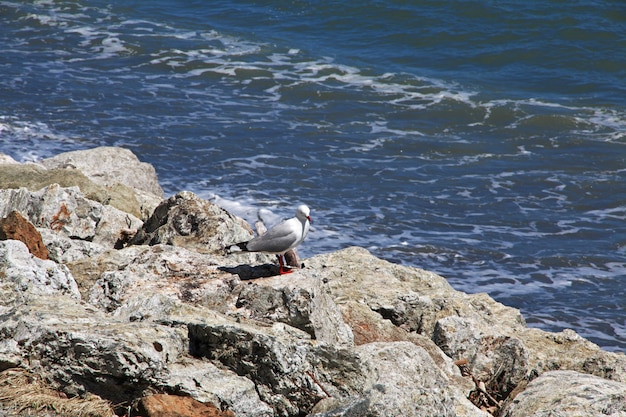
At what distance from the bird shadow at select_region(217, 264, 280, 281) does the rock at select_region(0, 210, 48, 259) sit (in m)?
1.63

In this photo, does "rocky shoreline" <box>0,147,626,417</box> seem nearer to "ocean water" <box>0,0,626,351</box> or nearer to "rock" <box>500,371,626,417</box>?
"rock" <box>500,371,626,417</box>

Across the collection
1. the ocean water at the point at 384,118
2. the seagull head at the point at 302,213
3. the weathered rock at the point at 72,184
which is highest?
the seagull head at the point at 302,213

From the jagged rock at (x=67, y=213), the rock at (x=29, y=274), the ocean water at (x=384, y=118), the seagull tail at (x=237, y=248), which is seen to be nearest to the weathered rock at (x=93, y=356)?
the rock at (x=29, y=274)

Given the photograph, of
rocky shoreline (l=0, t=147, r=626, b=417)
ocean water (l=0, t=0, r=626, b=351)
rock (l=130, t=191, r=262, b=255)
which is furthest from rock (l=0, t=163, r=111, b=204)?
ocean water (l=0, t=0, r=626, b=351)

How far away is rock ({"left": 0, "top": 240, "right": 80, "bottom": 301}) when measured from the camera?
5.66m

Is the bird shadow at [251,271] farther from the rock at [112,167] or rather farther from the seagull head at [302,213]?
the rock at [112,167]

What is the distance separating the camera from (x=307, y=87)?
75.8 feet

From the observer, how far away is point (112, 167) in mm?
12742

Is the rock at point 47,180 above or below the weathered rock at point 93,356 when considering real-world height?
below

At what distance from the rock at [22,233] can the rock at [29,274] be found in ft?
2.44

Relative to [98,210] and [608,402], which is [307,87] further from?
[608,402]

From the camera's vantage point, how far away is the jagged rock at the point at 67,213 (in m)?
8.58

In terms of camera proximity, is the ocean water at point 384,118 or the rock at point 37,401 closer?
Answer: the rock at point 37,401

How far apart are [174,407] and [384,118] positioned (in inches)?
659
